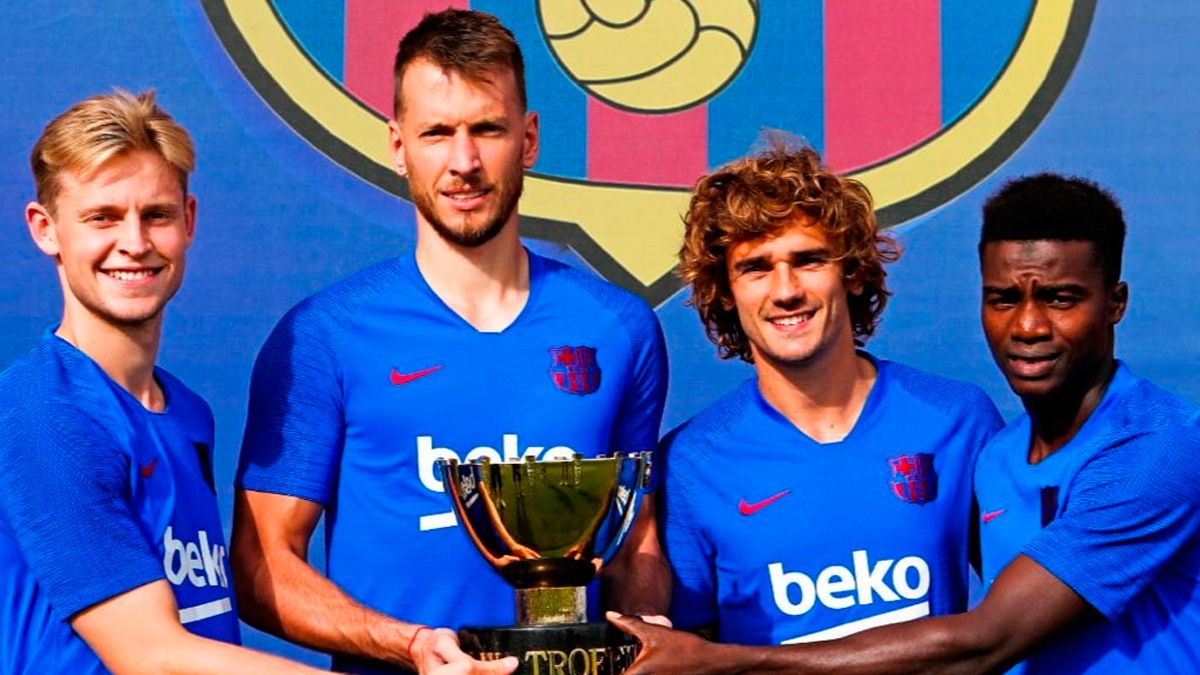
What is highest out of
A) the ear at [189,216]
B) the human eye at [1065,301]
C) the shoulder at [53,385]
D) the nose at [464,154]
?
the nose at [464,154]

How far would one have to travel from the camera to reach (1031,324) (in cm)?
316

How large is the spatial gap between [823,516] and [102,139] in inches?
55.4

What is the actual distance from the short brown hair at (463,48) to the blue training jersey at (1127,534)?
115cm

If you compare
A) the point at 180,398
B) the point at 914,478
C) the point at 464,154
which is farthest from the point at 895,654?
the point at 180,398

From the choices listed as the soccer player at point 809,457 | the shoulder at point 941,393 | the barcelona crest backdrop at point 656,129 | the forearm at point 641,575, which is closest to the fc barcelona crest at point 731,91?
the barcelona crest backdrop at point 656,129

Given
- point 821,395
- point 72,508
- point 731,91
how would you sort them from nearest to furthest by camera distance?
point 72,508 → point 821,395 → point 731,91

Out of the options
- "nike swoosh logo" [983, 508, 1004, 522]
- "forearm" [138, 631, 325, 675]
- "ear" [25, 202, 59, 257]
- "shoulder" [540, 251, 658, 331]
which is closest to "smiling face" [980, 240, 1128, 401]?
"nike swoosh logo" [983, 508, 1004, 522]

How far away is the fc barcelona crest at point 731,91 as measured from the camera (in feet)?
14.0

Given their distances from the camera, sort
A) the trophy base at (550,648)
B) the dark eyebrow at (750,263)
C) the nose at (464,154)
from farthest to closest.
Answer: the dark eyebrow at (750,263) → the nose at (464,154) → the trophy base at (550,648)

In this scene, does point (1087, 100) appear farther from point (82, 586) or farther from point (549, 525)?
point (82, 586)

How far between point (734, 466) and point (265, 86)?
1.42 meters

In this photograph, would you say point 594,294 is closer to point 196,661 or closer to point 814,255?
point 814,255

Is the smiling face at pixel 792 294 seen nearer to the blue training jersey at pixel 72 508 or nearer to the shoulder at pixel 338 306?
the shoulder at pixel 338 306

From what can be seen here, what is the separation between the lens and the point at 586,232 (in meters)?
4.28
